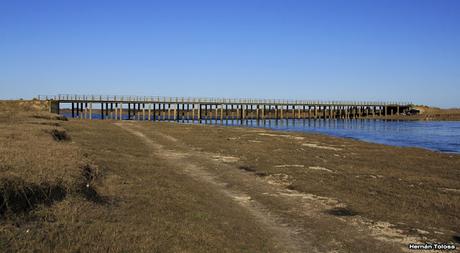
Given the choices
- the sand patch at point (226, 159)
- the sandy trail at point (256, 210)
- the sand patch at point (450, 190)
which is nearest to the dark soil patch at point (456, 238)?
the sandy trail at point (256, 210)

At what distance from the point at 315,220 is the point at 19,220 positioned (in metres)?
6.40

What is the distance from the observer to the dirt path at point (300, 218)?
8.48 metres

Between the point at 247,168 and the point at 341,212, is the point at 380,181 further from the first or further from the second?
the point at 341,212

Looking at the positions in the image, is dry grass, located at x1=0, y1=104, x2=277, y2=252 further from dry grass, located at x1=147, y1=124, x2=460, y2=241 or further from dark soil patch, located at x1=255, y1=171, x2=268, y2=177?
dark soil patch, located at x1=255, y1=171, x2=268, y2=177

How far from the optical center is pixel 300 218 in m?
10.4

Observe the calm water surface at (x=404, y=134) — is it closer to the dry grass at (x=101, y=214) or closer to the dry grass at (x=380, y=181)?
the dry grass at (x=380, y=181)

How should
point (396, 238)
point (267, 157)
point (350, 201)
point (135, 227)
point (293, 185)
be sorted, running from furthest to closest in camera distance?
point (267, 157) < point (293, 185) < point (350, 201) < point (396, 238) < point (135, 227)

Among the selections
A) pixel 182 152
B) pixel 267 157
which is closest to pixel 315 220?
pixel 267 157

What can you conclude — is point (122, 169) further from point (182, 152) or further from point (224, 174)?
point (182, 152)

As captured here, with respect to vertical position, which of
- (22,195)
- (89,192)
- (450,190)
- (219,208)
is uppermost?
(22,195)

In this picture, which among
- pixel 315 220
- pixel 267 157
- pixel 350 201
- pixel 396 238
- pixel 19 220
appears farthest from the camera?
pixel 267 157

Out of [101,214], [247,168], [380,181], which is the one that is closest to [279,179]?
[247,168]

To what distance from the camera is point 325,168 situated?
1975cm

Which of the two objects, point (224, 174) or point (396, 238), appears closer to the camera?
point (396, 238)
